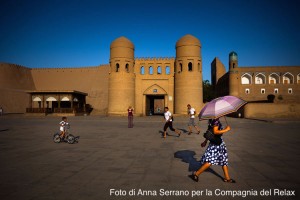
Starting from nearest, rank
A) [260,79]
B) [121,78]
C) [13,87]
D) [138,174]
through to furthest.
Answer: [138,174], [121,78], [13,87], [260,79]

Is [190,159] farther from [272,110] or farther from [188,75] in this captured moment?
[188,75]

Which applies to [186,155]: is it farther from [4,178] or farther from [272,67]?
[272,67]

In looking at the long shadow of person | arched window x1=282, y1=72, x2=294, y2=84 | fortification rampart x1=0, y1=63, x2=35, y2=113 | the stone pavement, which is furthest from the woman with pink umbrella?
arched window x1=282, y1=72, x2=294, y2=84

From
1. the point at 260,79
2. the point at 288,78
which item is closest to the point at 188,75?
the point at 260,79

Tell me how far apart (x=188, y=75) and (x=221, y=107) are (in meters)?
31.3

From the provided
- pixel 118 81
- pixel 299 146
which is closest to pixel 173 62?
pixel 118 81

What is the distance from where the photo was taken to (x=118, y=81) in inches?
1421

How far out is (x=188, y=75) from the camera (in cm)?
3528

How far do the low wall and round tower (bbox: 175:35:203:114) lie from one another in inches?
299

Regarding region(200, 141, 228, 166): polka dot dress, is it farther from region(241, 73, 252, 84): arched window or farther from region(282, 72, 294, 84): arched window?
region(282, 72, 294, 84): arched window

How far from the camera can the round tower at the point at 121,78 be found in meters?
35.9

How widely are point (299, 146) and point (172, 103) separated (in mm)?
29301

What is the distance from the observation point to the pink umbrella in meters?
4.43

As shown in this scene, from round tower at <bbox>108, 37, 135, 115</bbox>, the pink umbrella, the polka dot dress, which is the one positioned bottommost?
the polka dot dress
